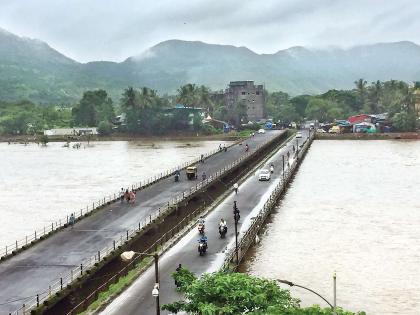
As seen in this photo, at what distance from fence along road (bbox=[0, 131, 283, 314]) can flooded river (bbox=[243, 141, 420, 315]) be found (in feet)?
32.8

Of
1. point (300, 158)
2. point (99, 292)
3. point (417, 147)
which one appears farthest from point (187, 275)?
point (417, 147)

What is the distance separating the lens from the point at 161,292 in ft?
97.7

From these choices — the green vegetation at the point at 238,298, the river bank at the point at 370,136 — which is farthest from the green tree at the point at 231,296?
the river bank at the point at 370,136

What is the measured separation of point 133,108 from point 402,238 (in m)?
150

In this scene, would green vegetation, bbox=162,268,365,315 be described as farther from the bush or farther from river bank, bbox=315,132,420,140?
the bush

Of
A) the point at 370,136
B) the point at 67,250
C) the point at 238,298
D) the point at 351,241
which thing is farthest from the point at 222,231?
the point at 370,136

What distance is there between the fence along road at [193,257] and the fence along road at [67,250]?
12.9 ft

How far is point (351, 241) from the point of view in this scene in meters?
46.4

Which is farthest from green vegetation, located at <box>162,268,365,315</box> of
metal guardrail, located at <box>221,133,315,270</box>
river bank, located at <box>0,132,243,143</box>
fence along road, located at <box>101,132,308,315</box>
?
river bank, located at <box>0,132,243,143</box>

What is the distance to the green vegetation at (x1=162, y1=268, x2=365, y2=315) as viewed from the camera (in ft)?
63.9

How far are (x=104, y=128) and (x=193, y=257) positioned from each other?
159252 mm

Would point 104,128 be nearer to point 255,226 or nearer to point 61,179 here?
point 61,179

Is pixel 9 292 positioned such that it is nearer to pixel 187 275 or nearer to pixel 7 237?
pixel 187 275

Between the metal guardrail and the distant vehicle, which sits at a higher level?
the distant vehicle
